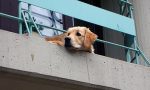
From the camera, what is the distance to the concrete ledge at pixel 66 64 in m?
5.59

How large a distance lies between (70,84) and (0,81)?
3.17 feet

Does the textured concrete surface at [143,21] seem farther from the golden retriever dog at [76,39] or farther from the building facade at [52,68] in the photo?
the golden retriever dog at [76,39]

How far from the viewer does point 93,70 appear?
6410 mm

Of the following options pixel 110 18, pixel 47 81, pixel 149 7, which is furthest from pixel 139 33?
pixel 47 81

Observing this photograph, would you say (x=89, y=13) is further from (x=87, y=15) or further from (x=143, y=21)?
(x=143, y=21)

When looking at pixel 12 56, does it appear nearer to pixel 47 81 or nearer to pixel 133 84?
pixel 47 81

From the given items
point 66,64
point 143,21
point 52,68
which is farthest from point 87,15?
point 143,21

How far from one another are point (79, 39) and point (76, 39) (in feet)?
0.20

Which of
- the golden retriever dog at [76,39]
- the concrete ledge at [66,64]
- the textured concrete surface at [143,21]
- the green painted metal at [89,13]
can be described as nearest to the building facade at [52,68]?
the concrete ledge at [66,64]

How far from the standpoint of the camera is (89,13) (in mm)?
6734

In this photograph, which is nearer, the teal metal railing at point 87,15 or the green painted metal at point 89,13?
the teal metal railing at point 87,15

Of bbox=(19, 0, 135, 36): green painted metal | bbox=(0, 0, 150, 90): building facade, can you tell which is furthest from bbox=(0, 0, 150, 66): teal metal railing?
bbox=(0, 0, 150, 90): building facade

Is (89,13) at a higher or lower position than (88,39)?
higher

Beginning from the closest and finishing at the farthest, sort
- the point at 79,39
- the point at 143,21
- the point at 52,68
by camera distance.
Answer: the point at 52,68, the point at 79,39, the point at 143,21
